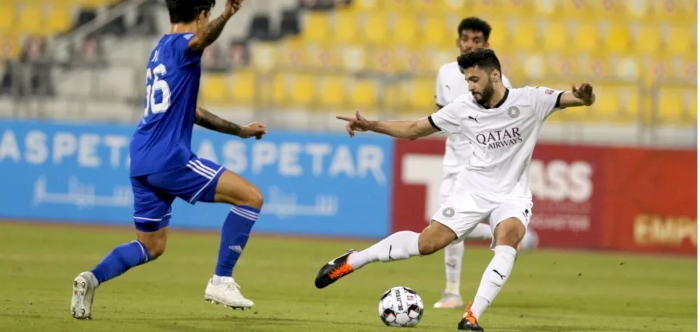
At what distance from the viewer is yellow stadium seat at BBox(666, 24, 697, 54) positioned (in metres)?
19.8

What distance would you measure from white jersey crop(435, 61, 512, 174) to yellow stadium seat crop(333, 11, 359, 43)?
9893mm

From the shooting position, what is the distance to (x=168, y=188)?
7367 mm

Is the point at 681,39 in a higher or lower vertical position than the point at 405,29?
lower

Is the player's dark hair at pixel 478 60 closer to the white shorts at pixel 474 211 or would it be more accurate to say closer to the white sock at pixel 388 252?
the white shorts at pixel 474 211

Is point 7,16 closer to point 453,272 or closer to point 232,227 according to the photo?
point 453,272

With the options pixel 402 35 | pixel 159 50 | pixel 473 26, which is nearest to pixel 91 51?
Answer: pixel 402 35

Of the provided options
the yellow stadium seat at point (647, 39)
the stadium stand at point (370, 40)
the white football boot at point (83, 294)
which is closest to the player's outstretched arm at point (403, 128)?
the white football boot at point (83, 294)

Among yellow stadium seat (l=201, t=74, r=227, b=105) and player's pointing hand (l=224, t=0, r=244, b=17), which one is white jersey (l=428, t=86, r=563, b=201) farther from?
yellow stadium seat (l=201, t=74, r=227, b=105)

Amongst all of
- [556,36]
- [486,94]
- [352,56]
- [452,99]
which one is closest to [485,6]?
[556,36]

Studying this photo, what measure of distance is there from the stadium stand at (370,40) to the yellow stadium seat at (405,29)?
2 cm

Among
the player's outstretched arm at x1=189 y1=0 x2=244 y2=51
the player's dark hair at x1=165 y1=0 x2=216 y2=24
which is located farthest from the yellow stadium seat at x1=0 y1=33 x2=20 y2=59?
the player's outstretched arm at x1=189 y1=0 x2=244 y2=51

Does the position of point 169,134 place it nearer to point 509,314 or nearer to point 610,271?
point 509,314

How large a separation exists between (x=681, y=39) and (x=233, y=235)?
1407 cm

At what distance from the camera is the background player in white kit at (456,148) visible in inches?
384
